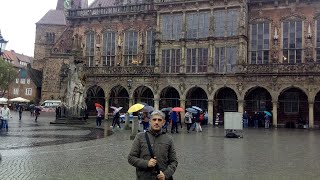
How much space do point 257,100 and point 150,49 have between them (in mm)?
13739

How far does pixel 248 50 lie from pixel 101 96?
62.8ft

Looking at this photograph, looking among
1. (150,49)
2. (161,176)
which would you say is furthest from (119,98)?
(161,176)

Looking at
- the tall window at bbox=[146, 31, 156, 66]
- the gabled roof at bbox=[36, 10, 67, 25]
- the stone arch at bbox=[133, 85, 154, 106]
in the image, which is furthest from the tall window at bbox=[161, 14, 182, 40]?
the gabled roof at bbox=[36, 10, 67, 25]

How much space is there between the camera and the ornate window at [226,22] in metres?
39.2

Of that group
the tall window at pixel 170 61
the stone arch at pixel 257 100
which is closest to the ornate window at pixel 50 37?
the tall window at pixel 170 61

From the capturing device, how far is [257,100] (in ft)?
130

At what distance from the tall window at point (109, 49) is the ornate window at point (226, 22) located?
1349 centimetres

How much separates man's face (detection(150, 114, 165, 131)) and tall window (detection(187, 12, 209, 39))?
118ft

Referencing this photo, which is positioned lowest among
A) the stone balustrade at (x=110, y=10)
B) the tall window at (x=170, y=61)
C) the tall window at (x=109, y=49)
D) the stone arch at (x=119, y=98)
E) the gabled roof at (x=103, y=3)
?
the stone arch at (x=119, y=98)

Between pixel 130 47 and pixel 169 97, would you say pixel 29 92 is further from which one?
pixel 169 97

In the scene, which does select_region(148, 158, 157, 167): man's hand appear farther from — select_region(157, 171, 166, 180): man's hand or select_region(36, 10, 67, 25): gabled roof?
select_region(36, 10, 67, 25): gabled roof

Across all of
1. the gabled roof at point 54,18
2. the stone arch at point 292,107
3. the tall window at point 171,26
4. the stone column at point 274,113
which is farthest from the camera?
the gabled roof at point 54,18

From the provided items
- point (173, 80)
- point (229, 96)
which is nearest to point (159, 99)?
point (173, 80)

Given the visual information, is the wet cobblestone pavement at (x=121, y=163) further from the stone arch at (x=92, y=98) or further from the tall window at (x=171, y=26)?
the stone arch at (x=92, y=98)
